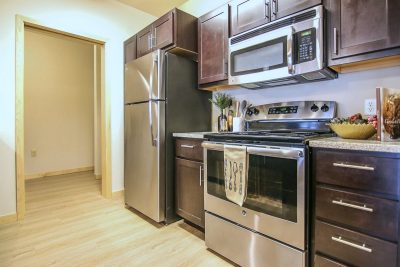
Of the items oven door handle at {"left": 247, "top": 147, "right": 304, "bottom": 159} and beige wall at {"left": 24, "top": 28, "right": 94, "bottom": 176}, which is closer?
oven door handle at {"left": 247, "top": 147, "right": 304, "bottom": 159}

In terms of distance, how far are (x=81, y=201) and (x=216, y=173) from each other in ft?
6.75

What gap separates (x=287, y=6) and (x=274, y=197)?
1.31 metres

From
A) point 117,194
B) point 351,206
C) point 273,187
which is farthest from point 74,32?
point 351,206

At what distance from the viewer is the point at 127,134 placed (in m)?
2.57

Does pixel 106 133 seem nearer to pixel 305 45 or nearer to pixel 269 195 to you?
pixel 269 195

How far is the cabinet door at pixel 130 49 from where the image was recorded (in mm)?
2799

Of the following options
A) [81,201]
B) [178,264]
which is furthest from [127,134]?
[178,264]

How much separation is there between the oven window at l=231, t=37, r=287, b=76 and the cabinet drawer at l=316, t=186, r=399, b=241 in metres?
0.94

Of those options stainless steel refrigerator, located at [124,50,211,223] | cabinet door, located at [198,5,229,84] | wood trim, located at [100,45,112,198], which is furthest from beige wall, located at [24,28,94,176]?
cabinet door, located at [198,5,229,84]

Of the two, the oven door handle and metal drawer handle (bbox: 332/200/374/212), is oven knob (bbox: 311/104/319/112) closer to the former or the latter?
the oven door handle

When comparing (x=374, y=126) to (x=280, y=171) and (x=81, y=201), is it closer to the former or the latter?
(x=280, y=171)

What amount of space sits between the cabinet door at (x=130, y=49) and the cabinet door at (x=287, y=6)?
1763 millimetres

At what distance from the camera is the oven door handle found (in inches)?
48.2

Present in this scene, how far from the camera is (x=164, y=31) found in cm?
229
